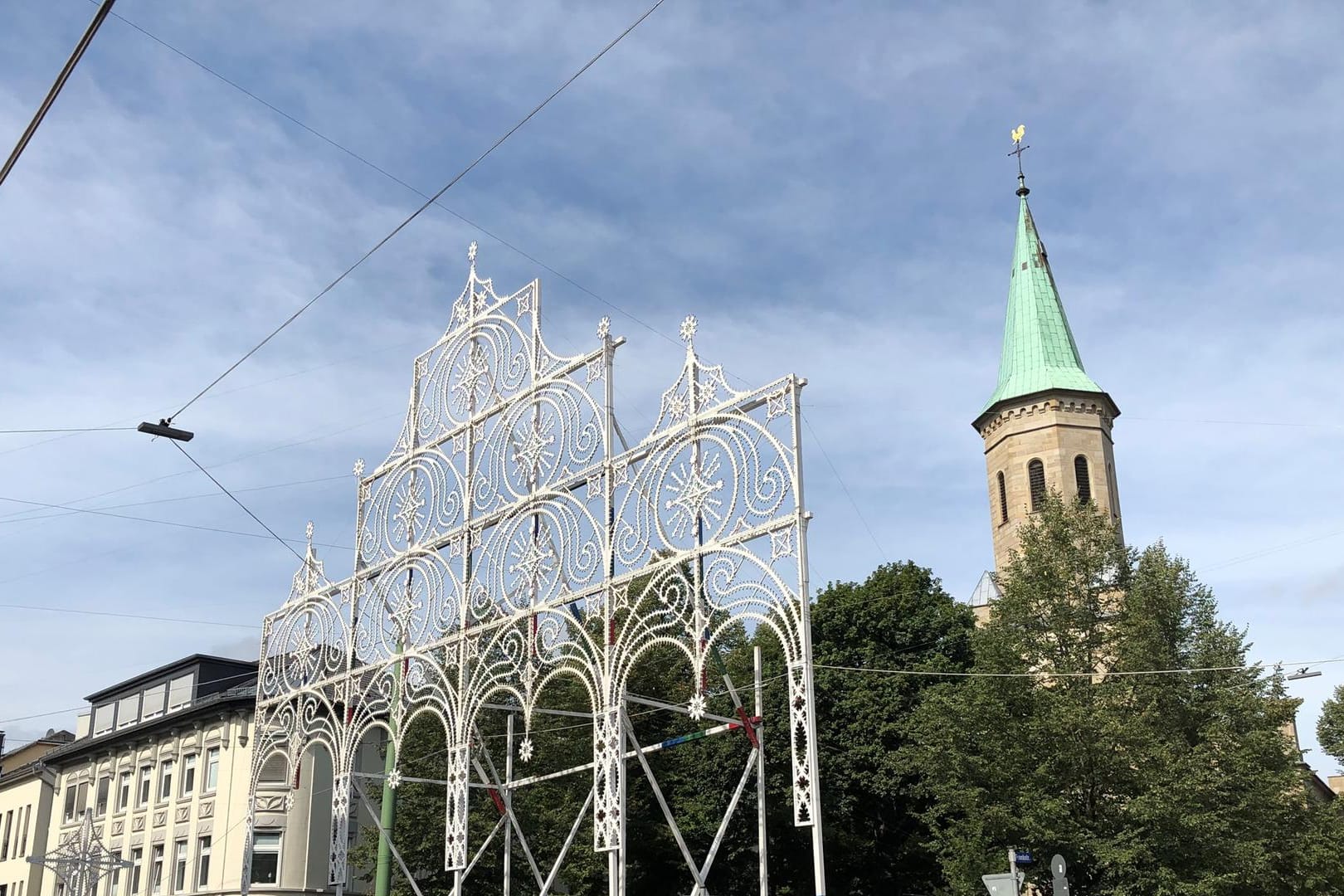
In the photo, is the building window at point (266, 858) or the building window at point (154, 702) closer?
the building window at point (266, 858)

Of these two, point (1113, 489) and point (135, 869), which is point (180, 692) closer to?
point (135, 869)

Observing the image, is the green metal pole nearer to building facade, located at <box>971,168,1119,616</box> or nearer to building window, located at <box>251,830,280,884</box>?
building window, located at <box>251,830,280,884</box>

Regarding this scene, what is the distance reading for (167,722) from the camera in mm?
42469

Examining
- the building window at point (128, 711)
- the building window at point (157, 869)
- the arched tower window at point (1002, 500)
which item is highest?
the arched tower window at point (1002, 500)

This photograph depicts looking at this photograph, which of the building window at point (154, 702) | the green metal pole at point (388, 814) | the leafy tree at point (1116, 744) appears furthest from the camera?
the building window at point (154, 702)

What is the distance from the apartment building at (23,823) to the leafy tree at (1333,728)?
158 ft

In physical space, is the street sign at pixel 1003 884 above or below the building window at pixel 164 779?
below

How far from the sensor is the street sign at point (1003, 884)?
1183cm

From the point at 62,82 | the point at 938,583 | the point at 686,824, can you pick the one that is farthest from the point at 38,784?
the point at 62,82

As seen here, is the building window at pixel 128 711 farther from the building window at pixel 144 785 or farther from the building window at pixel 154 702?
the building window at pixel 144 785

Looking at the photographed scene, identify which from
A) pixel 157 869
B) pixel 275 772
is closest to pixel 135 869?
pixel 157 869

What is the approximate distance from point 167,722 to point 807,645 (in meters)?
32.4

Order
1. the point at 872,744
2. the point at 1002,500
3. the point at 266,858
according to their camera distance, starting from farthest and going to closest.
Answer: the point at 1002,500
the point at 266,858
the point at 872,744

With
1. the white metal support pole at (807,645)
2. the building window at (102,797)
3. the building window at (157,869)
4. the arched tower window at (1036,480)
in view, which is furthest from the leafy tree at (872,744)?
→ the building window at (102,797)
